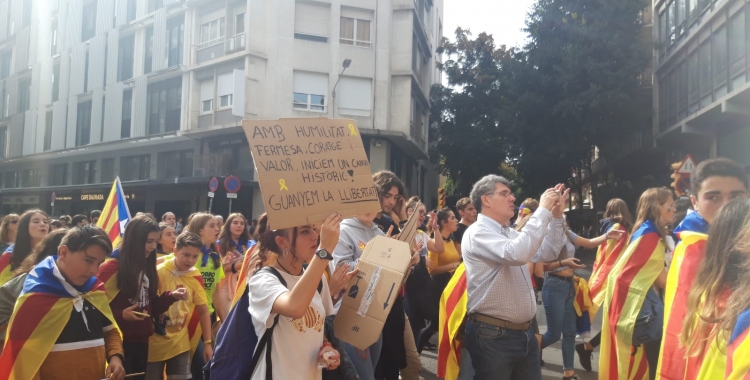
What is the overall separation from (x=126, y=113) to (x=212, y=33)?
312 inches

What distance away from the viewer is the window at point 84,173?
34875mm

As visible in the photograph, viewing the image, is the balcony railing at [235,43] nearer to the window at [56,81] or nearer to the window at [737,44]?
Answer: the window at [737,44]

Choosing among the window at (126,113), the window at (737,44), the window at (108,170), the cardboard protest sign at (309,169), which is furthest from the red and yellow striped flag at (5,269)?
the window at (108,170)

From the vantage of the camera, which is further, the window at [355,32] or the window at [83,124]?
the window at [83,124]

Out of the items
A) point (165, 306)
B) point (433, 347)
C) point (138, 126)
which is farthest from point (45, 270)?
point (138, 126)

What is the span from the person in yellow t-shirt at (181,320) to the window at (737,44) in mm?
18291

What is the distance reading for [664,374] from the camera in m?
3.00

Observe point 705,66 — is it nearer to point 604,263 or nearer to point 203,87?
point 604,263

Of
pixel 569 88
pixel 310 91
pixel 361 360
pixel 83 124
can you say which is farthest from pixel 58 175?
pixel 361 360

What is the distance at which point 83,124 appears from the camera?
35.2 m

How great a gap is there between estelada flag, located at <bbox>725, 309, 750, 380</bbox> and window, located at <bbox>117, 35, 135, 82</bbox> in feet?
109

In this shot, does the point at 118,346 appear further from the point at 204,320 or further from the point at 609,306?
the point at 609,306

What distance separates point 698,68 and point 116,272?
2269 centimetres

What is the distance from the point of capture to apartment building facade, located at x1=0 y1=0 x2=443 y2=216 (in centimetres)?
2527
